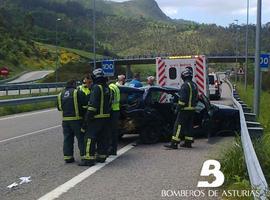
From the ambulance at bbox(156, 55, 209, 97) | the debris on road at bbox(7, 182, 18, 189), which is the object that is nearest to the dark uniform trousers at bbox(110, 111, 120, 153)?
the debris on road at bbox(7, 182, 18, 189)

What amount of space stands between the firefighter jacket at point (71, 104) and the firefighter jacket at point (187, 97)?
2739 mm

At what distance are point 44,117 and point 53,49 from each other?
107m

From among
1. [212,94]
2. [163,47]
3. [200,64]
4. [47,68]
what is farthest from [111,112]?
[163,47]

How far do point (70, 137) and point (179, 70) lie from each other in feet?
35.9

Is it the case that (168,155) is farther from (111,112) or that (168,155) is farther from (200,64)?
(200,64)

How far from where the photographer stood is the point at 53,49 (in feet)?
417

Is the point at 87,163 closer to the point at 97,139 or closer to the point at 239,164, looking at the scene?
the point at 97,139

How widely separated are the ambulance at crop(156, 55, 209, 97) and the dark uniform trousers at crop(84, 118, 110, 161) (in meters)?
10.2

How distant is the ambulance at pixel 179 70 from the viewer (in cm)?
2070

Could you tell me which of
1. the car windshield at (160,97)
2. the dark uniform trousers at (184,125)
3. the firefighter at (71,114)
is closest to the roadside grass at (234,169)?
the dark uniform trousers at (184,125)

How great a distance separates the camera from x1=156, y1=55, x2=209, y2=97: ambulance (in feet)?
67.9

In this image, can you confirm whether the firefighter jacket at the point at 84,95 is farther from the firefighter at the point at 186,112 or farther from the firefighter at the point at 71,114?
the firefighter at the point at 186,112

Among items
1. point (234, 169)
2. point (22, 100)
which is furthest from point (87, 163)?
point (22, 100)

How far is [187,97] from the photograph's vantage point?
1247 centimetres
